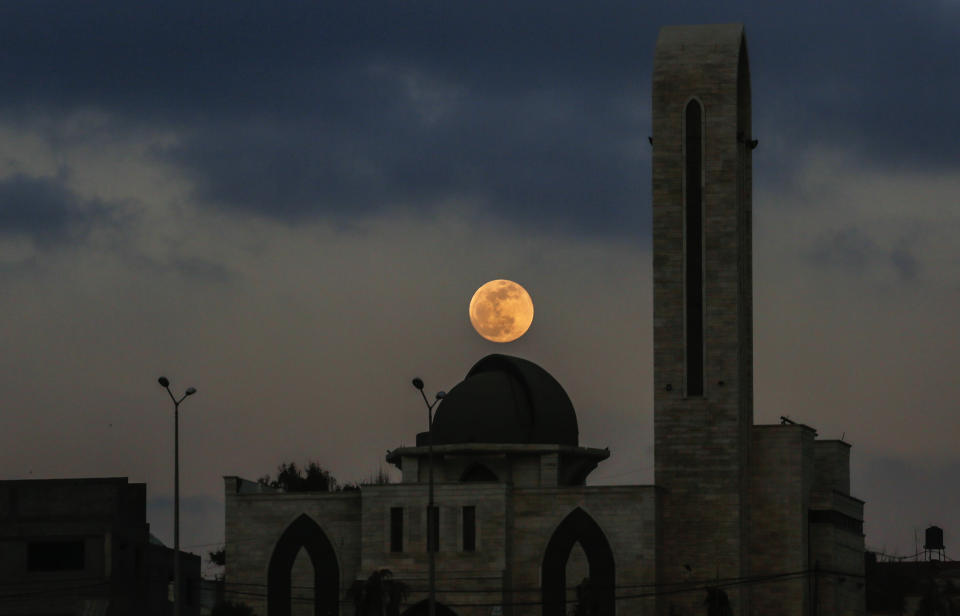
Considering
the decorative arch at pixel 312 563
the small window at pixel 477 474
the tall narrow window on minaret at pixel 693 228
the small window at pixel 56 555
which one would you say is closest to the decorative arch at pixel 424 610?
the decorative arch at pixel 312 563

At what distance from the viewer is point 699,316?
7875 cm

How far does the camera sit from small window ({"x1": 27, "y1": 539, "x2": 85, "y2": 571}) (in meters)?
75.4

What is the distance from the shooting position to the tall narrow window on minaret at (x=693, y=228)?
78625 mm

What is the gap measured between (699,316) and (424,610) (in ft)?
53.6

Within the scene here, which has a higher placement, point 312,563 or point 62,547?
point 62,547

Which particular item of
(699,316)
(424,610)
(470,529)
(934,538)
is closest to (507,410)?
(470,529)

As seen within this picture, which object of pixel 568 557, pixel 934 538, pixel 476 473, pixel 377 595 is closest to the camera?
pixel 377 595

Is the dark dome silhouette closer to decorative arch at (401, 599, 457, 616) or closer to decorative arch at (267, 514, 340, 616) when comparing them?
decorative arch at (267, 514, 340, 616)

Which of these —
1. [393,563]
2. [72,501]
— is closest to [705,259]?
[393,563]

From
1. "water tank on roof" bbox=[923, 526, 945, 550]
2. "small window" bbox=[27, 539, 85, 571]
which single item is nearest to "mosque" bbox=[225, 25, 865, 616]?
"small window" bbox=[27, 539, 85, 571]

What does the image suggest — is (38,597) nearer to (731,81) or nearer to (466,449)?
(466,449)

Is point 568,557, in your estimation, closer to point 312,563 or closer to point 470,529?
point 470,529

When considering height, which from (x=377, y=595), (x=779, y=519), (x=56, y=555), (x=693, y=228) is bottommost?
(x=377, y=595)

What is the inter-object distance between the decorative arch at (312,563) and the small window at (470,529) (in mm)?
6492
